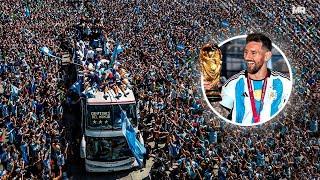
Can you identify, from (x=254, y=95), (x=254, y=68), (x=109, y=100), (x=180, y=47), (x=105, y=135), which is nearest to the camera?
(x=254, y=68)

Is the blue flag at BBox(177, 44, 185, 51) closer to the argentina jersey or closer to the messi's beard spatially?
the argentina jersey

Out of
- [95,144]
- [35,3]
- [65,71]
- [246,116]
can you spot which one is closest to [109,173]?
[95,144]

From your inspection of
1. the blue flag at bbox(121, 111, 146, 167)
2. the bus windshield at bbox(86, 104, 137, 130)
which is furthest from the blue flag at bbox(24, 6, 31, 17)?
the blue flag at bbox(121, 111, 146, 167)

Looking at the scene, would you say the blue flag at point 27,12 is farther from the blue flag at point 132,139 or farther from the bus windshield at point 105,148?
the blue flag at point 132,139

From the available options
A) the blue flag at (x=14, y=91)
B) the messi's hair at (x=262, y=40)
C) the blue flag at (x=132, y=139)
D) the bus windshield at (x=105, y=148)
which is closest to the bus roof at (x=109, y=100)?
the blue flag at (x=132, y=139)

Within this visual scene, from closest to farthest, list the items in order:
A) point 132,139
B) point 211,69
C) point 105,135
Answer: point 211,69 < point 132,139 < point 105,135

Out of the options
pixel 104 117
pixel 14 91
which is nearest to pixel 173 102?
pixel 104 117

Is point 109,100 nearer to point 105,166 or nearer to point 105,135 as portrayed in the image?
point 105,135
